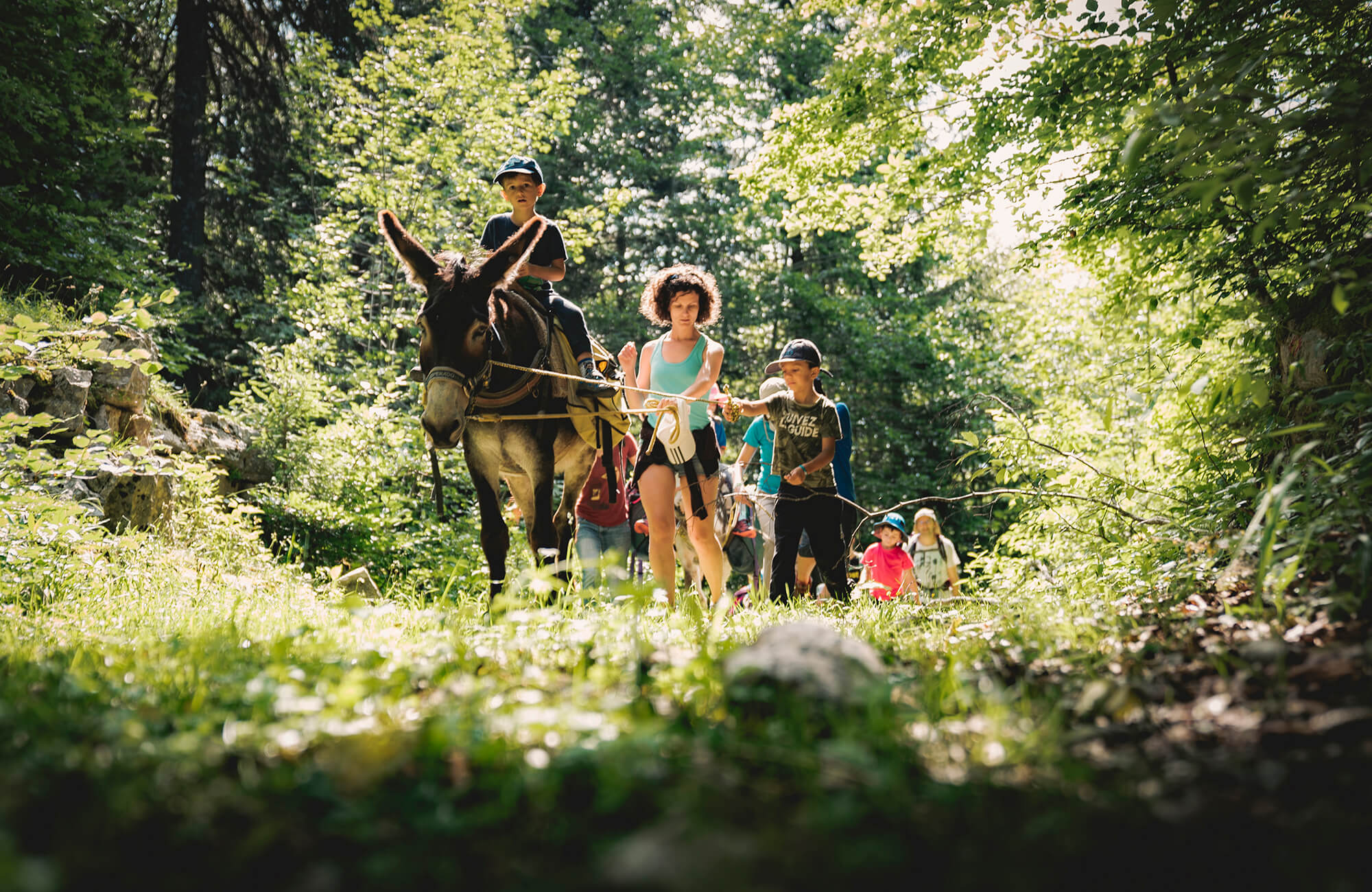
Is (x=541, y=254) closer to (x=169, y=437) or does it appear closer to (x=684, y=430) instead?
(x=684, y=430)

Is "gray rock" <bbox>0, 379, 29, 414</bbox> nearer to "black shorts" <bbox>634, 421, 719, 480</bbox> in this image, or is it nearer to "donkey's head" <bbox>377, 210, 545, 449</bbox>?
"donkey's head" <bbox>377, 210, 545, 449</bbox>

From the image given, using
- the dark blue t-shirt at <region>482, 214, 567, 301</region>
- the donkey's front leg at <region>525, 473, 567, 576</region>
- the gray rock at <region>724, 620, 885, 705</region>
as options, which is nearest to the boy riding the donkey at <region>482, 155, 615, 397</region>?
the dark blue t-shirt at <region>482, 214, 567, 301</region>

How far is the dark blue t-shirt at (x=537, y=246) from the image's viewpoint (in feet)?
20.1

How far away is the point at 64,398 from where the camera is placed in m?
6.56

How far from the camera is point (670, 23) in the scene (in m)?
24.8

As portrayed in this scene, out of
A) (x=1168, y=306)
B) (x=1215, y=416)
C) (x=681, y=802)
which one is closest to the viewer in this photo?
(x=681, y=802)

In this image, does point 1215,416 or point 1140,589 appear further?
point 1215,416

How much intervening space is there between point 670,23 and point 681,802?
90.3ft

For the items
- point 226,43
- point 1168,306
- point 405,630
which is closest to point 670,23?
point 226,43

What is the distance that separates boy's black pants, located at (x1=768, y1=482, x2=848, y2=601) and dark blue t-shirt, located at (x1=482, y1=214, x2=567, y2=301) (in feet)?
8.51

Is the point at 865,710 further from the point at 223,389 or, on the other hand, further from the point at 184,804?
the point at 223,389

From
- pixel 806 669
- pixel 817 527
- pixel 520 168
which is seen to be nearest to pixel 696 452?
pixel 817 527

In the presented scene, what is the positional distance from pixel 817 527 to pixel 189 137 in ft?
48.4

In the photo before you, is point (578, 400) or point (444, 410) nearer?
point (444, 410)
